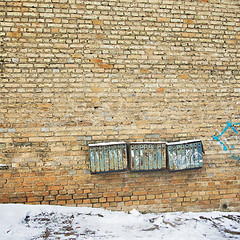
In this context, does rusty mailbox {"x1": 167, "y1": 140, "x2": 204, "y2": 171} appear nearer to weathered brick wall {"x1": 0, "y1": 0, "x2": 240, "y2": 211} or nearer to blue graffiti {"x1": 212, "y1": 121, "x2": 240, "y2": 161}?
weathered brick wall {"x1": 0, "y1": 0, "x2": 240, "y2": 211}

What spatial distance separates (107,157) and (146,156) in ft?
1.92

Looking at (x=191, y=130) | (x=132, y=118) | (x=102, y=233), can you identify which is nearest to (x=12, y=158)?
(x=102, y=233)

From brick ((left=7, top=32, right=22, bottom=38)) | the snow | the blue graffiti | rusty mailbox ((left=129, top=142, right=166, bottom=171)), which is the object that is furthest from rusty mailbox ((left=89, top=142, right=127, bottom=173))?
brick ((left=7, top=32, right=22, bottom=38))

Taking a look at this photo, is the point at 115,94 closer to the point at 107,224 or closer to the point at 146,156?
the point at 146,156

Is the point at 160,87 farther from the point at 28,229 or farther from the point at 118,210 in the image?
the point at 28,229

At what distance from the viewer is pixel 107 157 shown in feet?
9.66

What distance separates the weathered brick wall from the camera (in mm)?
2977

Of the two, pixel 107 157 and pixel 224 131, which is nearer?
pixel 107 157

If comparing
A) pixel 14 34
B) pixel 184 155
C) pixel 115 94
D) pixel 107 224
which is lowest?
pixel 107 224

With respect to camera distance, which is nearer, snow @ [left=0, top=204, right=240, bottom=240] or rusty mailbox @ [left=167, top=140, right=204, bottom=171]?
snow @ [left=0, top=204, right=240, bottom=240]

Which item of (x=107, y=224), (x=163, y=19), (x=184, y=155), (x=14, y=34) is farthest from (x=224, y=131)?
(x=14, y=34)

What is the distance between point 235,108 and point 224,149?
2.30 ft

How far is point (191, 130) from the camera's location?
324 centimetres

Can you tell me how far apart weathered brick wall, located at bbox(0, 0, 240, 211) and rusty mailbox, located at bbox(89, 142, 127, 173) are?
17cm
